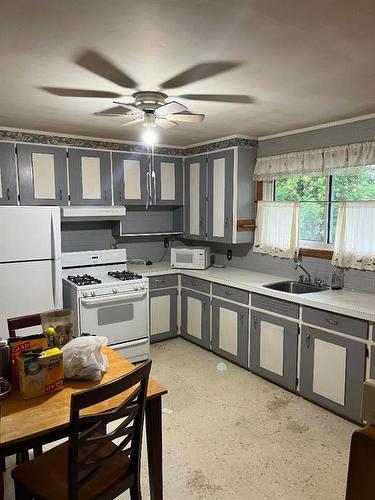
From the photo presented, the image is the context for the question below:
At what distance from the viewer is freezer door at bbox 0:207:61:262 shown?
3.31 meters

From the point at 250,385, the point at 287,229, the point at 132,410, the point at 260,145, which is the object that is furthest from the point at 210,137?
the point at 132,410

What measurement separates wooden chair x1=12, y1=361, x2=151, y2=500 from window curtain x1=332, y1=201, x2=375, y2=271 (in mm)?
2334

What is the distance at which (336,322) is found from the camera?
2.82 meters

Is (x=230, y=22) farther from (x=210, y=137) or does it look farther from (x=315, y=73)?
(x=210, y=137)

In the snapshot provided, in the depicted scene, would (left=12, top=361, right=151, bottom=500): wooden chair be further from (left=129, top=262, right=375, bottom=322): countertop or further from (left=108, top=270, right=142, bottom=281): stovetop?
(left=108, top=270, right=142, bottom=281): stovetop

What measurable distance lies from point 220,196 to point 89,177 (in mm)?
1446

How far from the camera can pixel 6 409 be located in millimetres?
1540

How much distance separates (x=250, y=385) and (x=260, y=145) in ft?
8.11

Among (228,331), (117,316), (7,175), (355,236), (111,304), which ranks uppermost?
(7,175)

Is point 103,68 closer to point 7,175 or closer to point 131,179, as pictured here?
point 7,175

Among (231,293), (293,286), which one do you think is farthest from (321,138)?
(231,293)

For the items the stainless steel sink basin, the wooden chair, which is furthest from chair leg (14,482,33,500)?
the stainless steel sink basin

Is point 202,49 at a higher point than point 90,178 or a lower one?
higher

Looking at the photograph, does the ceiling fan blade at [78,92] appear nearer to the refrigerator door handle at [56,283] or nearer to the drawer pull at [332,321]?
the refrigerator door handle at [56,283]
